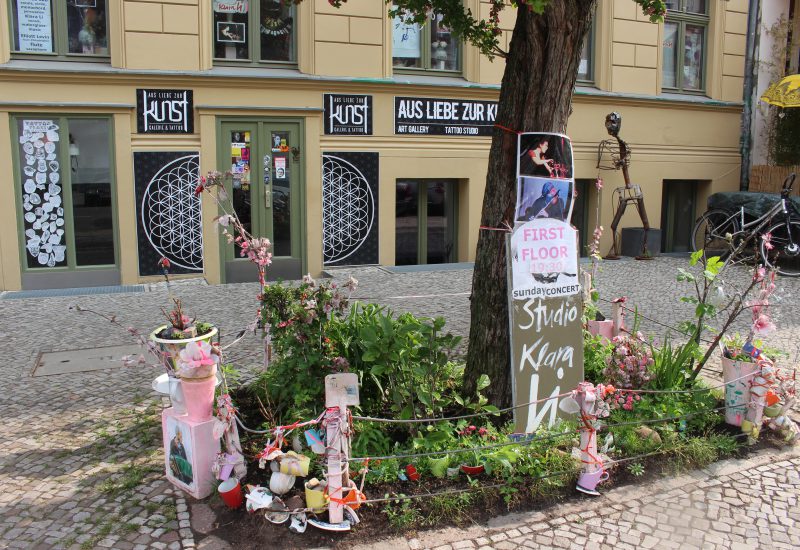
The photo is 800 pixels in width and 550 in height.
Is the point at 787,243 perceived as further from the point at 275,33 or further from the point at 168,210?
the point at 168,210

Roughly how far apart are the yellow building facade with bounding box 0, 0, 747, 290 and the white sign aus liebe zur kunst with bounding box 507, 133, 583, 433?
23.7 ft

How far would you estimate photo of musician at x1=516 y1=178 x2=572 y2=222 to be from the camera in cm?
455

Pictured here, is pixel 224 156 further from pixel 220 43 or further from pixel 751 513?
pixel 751 513

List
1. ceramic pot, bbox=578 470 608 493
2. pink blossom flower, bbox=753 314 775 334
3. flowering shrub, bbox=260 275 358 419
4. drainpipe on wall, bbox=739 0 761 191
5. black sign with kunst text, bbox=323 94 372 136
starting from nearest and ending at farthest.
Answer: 1. ceramic pot, bbox=578 470 608 493
2. flowering shrub, bbox=260 275 358 419
3. pink blossom flower, bbox=753 314 775 334
4. black sign with kunst text, bbox=323 94 372 136
5. drainpipe on wall, bbox=739 0 761 191

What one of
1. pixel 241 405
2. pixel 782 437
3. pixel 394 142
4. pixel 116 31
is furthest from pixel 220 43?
pixel 782 437

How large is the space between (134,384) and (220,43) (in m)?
6.75

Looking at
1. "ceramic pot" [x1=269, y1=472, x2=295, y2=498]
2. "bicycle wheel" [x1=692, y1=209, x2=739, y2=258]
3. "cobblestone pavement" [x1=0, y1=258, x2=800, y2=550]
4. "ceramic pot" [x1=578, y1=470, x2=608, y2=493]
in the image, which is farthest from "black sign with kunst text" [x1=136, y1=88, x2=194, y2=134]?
"bicycle wheel" [x1=692, y1=209, x2=739, y2=258]

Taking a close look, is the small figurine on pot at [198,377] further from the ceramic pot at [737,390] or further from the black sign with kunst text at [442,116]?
the black sign with kunst text at [442,116]

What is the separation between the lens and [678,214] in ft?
49.8

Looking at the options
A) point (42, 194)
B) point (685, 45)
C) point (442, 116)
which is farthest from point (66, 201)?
point (685, 45)

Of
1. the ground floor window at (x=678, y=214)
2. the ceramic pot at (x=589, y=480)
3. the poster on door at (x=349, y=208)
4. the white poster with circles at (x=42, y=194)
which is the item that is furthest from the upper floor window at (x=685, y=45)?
the ceramic pot at (x=589, y=480)

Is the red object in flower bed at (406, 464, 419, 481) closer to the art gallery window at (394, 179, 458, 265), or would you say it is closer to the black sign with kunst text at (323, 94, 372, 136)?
the black sign with kunst text at (323, 94, 372, 136)

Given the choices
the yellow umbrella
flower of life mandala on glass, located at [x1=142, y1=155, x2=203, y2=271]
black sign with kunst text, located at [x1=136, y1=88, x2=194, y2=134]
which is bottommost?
flower of life mandala on glass, located at [x1=142, y1=155, x2=203, y2=271]

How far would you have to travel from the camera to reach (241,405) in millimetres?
5031
